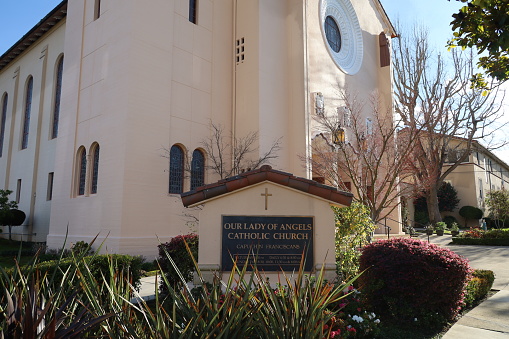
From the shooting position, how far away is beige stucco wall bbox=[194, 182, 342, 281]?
656 centimetres

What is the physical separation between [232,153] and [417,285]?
12985 mm

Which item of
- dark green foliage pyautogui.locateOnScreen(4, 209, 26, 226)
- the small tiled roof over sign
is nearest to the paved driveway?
the small tiled roof over sign

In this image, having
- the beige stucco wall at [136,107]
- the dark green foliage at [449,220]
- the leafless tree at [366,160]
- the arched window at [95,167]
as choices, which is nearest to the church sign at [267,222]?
the leafless tree at [366,160]

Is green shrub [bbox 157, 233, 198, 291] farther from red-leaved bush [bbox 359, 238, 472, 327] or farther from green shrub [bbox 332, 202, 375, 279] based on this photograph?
red-leaved bush [bbox 359, 238, 472, 327]

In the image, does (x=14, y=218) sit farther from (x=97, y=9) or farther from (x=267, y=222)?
(x=267, y=222)

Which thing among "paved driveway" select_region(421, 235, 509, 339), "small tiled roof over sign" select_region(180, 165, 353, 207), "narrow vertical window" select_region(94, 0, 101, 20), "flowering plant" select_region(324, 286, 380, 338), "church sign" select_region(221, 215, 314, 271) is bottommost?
"paved driveway" select_region(421, 235, 509, 339)

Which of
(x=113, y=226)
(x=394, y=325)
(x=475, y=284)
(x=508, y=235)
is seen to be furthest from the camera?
(x=508, y=235)

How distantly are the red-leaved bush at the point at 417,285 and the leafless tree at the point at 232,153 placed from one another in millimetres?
11041

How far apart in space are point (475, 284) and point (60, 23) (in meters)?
24.5

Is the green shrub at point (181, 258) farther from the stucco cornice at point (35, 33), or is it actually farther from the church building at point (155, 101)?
the stucco cornice at point (35, 33)

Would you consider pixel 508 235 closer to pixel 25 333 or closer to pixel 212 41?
pixel 212 41

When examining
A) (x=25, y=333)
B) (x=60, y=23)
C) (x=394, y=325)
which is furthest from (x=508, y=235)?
(x=60, y=23)

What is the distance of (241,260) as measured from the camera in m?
6.44

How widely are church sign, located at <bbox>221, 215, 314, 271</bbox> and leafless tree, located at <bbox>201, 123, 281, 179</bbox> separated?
10.6 m
